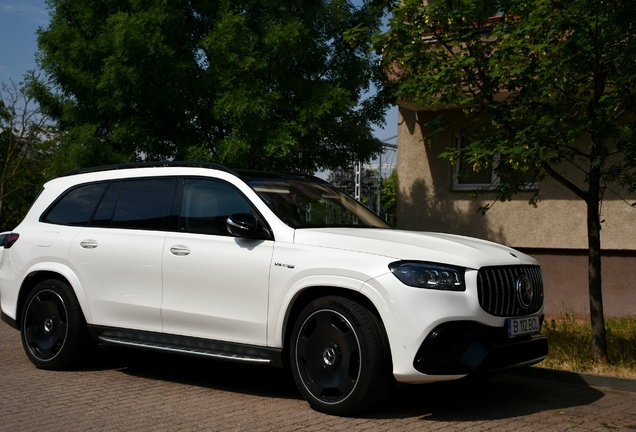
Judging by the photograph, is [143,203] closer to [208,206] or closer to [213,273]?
[208,206]

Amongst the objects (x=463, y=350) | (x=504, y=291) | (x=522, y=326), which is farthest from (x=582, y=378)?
(x=463, y=350)

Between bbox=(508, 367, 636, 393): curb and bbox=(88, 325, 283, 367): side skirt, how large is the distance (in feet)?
9.48

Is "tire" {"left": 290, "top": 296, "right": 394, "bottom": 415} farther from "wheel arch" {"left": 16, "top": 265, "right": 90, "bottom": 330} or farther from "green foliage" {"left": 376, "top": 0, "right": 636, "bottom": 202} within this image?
"green foliage" {"left": 376, "top": 0, "right": 636, "bottom": 202}

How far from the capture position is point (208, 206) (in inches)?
276

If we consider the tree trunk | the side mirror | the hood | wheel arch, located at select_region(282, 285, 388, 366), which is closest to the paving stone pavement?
wheel arch, located at select_region(282, 285, 388, 366)

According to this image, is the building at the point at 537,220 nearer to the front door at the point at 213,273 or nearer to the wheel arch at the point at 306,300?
the front door at the point at 213,273

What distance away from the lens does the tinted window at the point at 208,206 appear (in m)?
6.82

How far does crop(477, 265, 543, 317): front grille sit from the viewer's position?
230 inches

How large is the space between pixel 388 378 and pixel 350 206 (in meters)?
2.25

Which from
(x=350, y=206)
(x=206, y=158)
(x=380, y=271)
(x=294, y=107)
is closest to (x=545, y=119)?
(x=350, y=206)

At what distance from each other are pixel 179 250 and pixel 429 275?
232 centimetres

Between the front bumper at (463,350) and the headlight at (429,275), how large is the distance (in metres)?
0.27

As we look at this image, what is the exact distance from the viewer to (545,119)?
8023 mm

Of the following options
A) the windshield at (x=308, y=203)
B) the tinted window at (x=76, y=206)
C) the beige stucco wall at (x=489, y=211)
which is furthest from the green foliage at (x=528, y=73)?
the beige stucco wall at (x=489, y=211)
